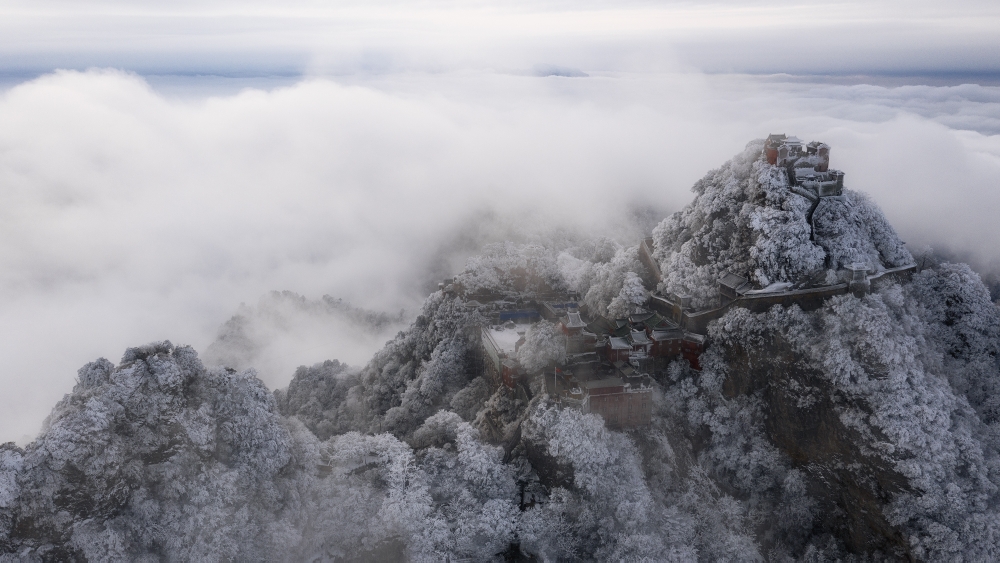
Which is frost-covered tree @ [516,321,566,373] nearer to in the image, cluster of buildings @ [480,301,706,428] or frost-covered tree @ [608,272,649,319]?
cluster of buildings @ [480,301,706,428]

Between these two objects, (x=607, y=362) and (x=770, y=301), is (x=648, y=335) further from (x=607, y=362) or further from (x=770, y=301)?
(x=770, y=301)

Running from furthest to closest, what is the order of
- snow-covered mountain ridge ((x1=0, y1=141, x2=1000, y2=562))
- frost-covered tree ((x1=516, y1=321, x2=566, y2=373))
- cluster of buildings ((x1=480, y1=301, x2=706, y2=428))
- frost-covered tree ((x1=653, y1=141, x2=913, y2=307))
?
1. frost-covered tree ((x1=653, y1=141, x2=913, y2=307))
2. frost-covered tree ((x1=516, y1=321, x2=566, y2=373))
3. cluster of buildings ((x1=480, y1=301, x2=706, y2=428))
4. snow-covered mountain ridge ((x1=0, y1=141, x2=1000, y2=562))

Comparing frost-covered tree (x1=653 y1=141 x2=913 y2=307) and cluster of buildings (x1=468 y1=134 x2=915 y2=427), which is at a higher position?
frost-covered tree (x1=653 y1=141 x2=913 y2=307)

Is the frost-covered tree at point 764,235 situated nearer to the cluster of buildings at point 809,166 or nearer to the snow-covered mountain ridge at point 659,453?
the snow-covered mountain ridge at point 659,453

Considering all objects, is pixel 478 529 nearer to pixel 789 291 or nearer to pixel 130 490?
pixel 130 490

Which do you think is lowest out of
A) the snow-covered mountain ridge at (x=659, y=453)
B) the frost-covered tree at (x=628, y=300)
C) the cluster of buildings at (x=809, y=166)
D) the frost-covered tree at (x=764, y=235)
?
the snow-covered mountain ridge at (x=659, y=453)

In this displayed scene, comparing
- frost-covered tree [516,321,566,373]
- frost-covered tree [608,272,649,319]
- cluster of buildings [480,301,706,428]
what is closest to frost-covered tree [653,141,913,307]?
frost-covered tree [608,272,649,319]

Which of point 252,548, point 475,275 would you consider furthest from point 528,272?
point 252,548

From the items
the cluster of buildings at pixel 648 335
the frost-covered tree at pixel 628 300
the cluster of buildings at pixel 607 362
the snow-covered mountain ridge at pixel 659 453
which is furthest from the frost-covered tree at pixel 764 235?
the cluster of buildings at pixel 607 362
